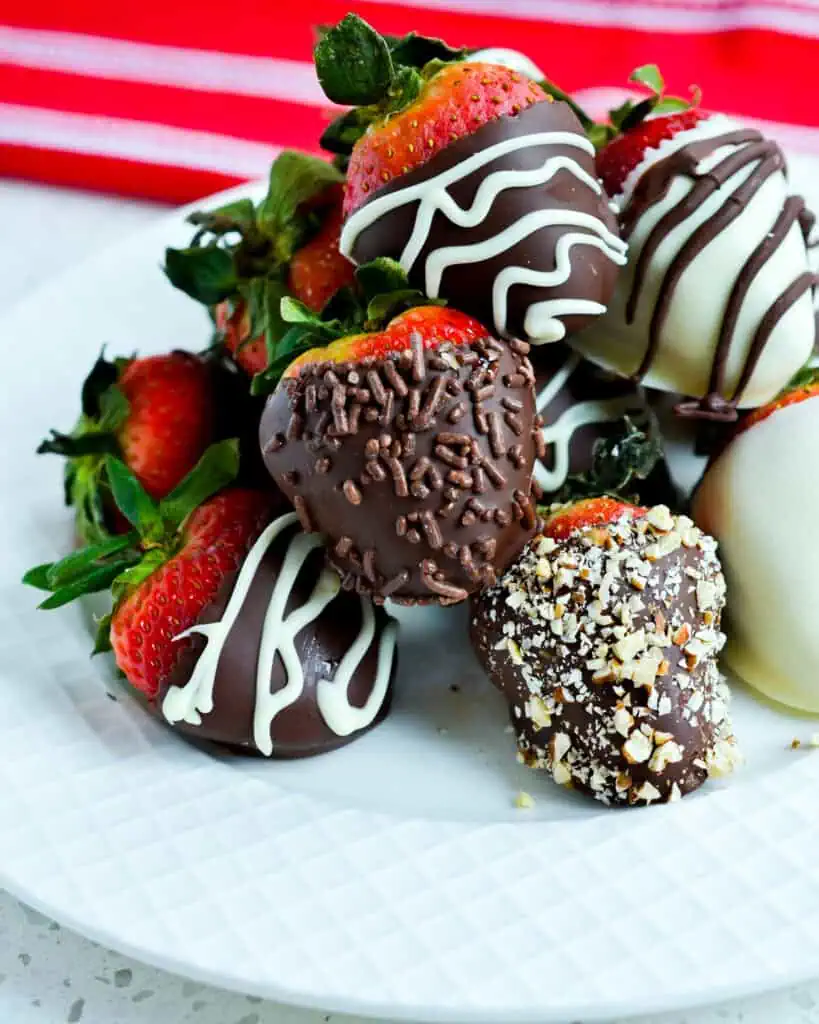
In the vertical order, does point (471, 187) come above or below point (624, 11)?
below

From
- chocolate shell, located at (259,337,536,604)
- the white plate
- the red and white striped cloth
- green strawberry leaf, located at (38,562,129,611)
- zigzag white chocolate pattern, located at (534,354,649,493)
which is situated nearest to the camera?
the white plate

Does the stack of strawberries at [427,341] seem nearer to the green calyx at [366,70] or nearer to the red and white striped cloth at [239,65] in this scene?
the green calyx at [366,70]

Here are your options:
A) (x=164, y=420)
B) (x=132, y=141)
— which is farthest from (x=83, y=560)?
(x=132, y=141)

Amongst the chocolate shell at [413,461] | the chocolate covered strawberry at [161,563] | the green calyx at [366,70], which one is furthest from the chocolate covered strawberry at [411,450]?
the green calyx at [366,70]

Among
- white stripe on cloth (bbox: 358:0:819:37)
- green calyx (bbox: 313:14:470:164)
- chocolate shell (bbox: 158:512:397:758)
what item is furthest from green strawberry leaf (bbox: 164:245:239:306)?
white stripe on cloth (bbox: 358:0:819:37)

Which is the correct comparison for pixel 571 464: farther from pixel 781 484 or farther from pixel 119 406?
pixel 119 406

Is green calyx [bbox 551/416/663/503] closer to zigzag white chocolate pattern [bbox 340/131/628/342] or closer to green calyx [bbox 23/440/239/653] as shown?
zigzag white chocolate pattern [bbox 340/131/628/342]

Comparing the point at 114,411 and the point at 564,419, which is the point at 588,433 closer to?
the point at 564,419
